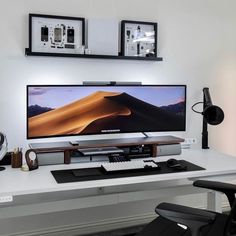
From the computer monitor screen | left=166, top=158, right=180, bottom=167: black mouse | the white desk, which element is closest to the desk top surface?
the white desk

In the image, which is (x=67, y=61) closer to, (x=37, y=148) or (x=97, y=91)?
(x=97, y=91)

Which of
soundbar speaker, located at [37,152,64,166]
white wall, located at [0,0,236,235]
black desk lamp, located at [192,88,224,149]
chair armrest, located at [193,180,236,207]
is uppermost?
white wall, located at [0,0,236,235]

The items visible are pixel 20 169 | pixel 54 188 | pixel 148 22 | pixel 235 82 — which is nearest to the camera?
pixel 54 188

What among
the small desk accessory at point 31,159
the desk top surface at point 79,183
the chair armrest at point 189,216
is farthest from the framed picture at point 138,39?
the chair armrest at point 189,216

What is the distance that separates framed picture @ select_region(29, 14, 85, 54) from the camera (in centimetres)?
239

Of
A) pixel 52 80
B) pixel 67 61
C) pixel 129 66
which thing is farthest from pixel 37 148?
pixel 129 66

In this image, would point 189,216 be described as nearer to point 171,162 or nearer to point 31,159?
point 171,162

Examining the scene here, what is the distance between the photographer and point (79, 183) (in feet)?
6.13

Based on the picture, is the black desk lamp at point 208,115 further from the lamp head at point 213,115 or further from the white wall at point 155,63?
the white wall at point 155,63

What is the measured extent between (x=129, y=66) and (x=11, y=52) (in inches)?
35.8

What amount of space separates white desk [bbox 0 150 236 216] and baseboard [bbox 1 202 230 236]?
581 millimetres

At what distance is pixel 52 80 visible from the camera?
8.20 feet

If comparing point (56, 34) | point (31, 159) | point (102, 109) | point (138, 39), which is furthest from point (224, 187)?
point (56, 34)

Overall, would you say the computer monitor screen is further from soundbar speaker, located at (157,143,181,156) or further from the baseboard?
the baseboard
